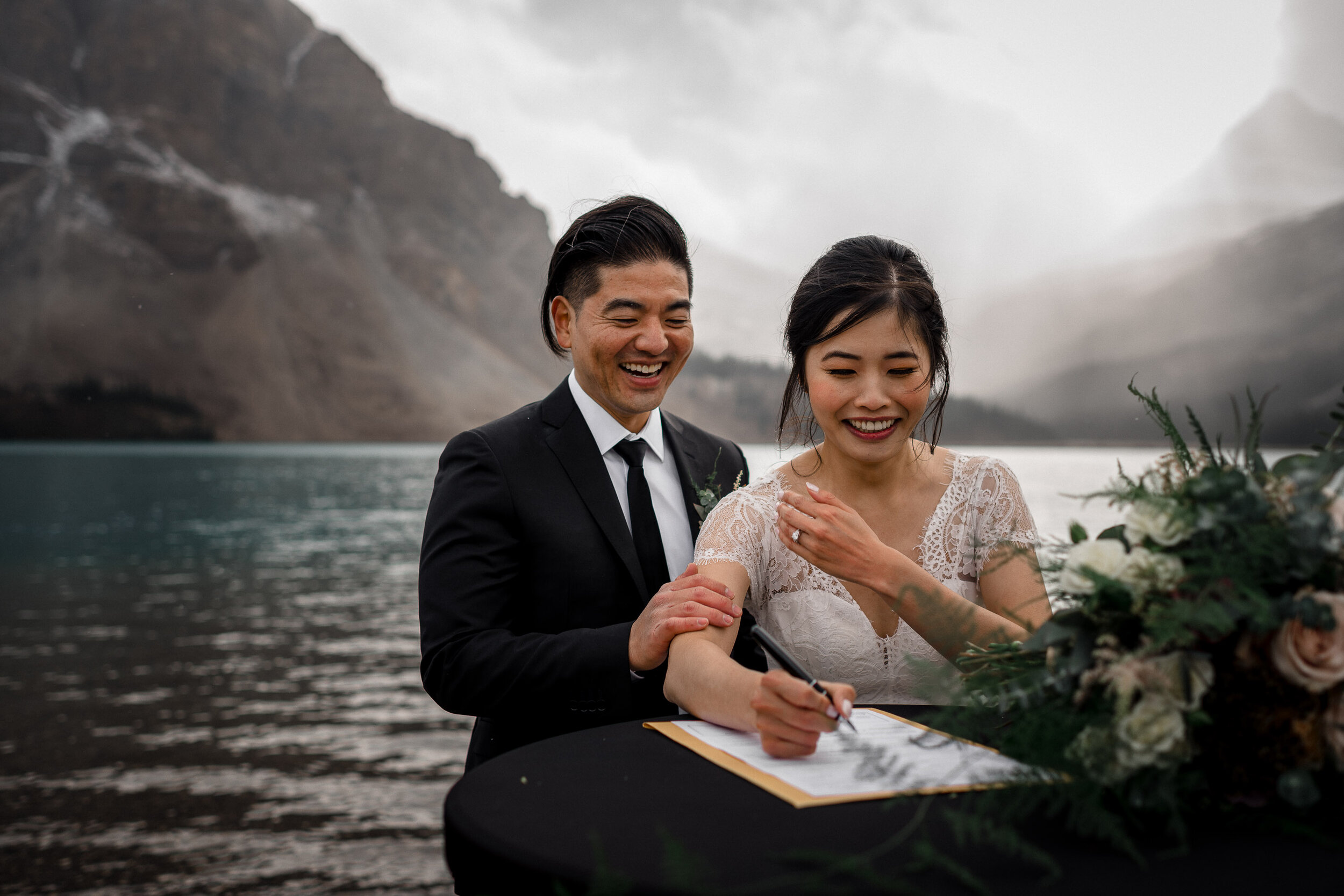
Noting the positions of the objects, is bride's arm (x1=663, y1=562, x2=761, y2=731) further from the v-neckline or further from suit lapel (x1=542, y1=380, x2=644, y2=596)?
suit lapel (x1=542, y1=380, x2=644, y2=596)

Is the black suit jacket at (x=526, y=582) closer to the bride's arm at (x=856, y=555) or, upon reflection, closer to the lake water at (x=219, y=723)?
the bride's arm at (x=856, y=555)

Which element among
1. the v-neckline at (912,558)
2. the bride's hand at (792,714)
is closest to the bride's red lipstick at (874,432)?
the v-neckline at (912,558)

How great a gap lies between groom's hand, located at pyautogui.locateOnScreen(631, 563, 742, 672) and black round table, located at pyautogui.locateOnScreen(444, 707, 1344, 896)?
2.41 feet

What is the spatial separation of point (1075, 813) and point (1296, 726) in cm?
38

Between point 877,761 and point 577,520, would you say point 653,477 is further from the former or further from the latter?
point 877,761

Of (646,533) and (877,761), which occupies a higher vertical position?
(646,533)

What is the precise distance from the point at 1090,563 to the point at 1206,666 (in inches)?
9.3

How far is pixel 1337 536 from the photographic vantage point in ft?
5.02

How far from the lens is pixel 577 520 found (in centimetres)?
347

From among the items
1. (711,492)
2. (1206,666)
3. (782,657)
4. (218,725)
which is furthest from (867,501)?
(218,725)

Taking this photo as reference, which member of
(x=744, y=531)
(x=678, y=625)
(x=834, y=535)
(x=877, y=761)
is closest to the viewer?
(x=877, y=761)

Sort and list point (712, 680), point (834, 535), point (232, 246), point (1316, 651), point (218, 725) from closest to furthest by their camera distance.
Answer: point (1316, 651) < point (712, 680) < point (834, 535) < point (218, 725) < point (232, 246)

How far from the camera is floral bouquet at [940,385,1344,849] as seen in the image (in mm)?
1512

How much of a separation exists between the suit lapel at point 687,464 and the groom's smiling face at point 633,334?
0.31 m
